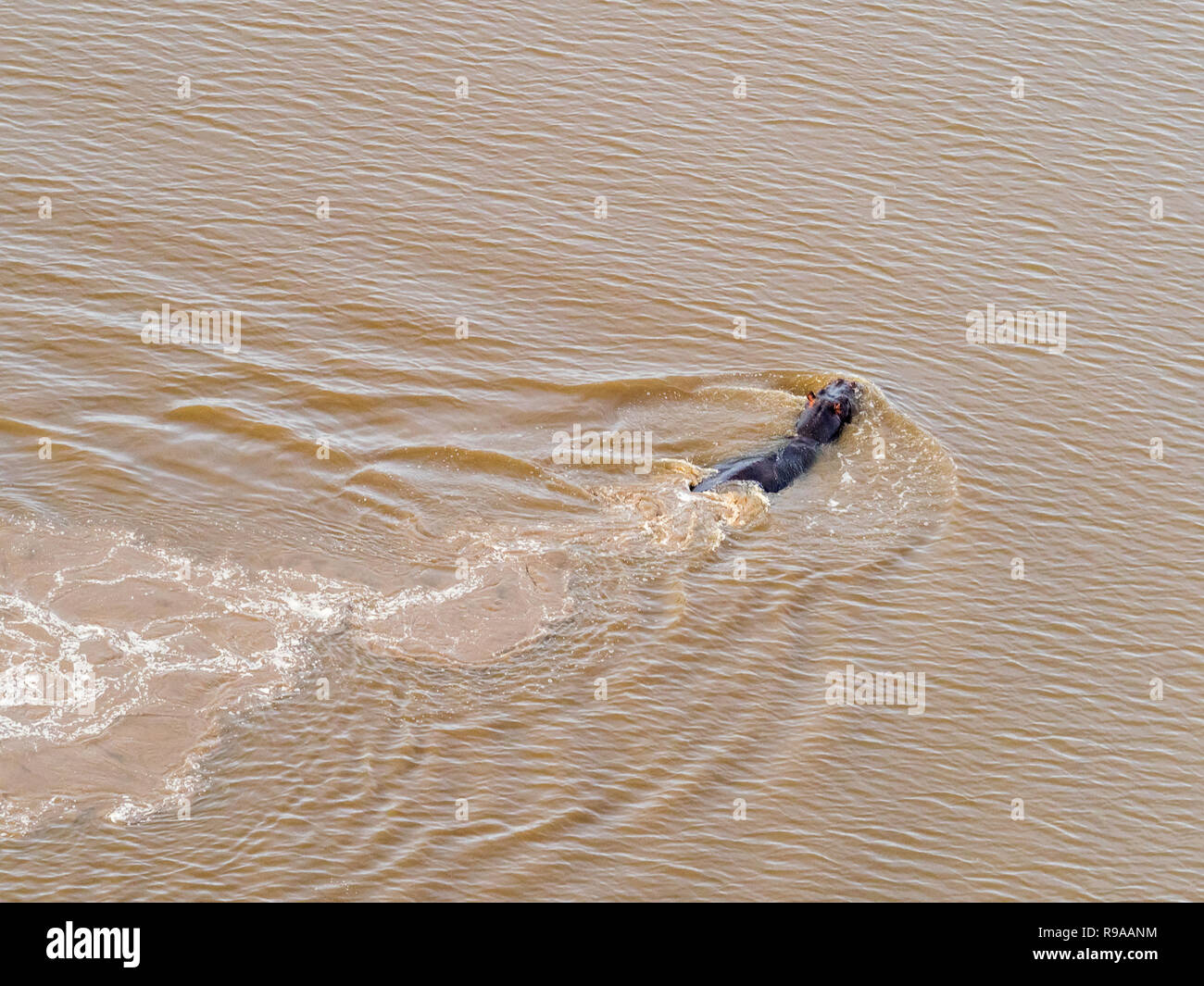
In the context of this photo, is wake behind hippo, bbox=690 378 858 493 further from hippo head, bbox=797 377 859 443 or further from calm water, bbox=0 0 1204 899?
calm water, bbox=0 0 1204 899

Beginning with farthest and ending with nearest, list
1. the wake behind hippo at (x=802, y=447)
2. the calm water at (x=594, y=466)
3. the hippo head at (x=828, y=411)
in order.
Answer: the hippo head at (x=828, y=411), the wake behind hippo at (x=802, y=447), the calm water at (x=594, y=466)

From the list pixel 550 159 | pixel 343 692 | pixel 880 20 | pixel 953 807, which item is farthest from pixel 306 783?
pixel 880 20

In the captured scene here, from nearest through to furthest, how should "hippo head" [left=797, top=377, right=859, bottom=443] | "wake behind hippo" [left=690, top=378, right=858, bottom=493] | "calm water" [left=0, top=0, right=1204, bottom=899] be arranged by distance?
"calm water" [left=0, top=0, right=1204, bottom=899]
"wake behind hippo" [left=690, top=378, right=858, bottom=493]
"hippo head" [left=797, top=377, right=859, bottom=443]

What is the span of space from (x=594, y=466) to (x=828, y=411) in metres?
2.86

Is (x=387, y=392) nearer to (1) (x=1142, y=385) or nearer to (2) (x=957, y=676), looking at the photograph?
(2) (x=957, y=676)

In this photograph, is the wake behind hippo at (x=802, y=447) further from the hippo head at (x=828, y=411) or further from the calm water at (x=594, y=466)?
the calm water at (x=594, y=466)

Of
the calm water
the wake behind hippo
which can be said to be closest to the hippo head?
the wake behind hippo

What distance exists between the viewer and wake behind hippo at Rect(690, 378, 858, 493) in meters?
16.0

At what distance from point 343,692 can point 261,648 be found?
0.96m

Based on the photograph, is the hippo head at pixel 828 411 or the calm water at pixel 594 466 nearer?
the calm water at pixel 594 466

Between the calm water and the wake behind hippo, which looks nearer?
the calm water

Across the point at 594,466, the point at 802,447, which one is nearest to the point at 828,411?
the point at 802,447

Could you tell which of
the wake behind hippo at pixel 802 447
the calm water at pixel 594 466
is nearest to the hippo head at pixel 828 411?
the wake behind hippo at pixel 802 447

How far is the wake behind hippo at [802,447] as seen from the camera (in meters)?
16.0
